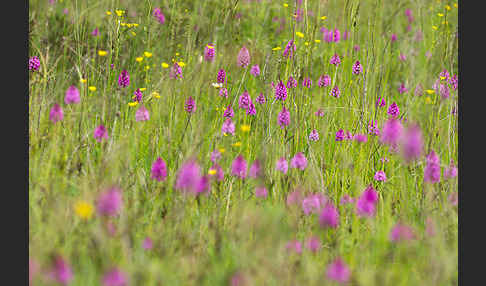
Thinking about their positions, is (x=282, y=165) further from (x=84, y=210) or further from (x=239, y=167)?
(x=84, y=210)

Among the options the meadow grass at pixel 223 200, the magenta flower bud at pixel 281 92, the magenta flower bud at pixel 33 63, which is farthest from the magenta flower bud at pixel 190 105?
the magenta flower bud at pixel 33 63

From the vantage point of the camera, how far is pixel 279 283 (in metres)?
1.55

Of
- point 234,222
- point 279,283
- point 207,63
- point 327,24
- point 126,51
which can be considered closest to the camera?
point 279,283

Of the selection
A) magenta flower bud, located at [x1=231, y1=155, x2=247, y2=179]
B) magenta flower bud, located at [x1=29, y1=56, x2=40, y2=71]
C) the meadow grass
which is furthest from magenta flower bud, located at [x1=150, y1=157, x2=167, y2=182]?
magenta flower bud, located at [x1=29, y1=56, x2=40, y2=71]

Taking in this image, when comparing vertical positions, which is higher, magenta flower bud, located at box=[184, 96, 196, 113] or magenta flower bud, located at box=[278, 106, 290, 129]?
magenta flower bud, located at box=[184, 96, 196, 113]

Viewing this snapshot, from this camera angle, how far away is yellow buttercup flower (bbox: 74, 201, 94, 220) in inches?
63.4

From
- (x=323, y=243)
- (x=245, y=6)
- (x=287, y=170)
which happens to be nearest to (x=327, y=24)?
(x=245, y=6)

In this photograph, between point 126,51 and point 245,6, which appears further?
point 245,6

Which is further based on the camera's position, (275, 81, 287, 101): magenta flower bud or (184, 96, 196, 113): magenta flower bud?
(275, 81, 287, 101): magenta flower bud

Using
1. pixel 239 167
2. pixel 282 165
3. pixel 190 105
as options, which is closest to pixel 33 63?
pixel 190 105

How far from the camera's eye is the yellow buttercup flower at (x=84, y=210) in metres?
1.61

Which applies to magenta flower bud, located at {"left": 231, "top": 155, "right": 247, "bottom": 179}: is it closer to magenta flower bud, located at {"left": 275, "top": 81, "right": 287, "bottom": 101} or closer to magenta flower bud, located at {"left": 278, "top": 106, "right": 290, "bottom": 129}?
magenta flower bud, located at {"left": 278, "top": 106, "right": 290, "bottom": 129}

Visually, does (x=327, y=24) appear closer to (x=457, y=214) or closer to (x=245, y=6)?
(x=245, y=6)

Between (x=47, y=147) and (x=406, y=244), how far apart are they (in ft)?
Result: 4.85
